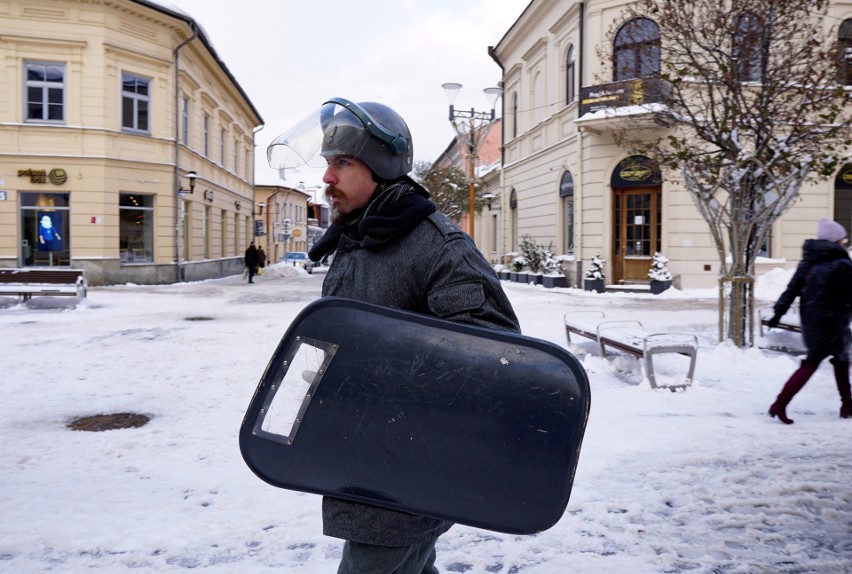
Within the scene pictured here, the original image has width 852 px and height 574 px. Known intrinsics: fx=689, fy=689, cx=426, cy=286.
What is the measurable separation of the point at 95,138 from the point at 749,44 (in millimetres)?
18622

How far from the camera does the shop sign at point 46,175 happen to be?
2022 centimetres

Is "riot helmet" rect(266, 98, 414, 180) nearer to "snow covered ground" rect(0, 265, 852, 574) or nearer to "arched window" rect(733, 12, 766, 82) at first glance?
"snow covered ground" rect(0, 265, 852, 574)

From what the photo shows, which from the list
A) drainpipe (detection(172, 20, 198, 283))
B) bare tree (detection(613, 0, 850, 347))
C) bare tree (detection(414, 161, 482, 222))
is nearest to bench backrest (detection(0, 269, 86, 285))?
drainpipe (detection(172, 20, 198, 283))

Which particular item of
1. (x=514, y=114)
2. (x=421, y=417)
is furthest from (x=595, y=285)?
(x=421, y=417)

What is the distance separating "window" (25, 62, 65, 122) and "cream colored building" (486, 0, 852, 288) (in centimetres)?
1525

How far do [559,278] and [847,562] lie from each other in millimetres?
18207

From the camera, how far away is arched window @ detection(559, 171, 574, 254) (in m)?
21.5

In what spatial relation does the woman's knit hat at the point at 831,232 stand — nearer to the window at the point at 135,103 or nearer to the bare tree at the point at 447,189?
the window at the point at 135,103

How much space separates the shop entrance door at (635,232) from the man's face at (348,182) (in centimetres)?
1868

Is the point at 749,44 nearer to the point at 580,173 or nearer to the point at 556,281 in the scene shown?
the point at 580,173

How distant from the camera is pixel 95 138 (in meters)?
20.7

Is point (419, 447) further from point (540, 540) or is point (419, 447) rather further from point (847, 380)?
point (847, 380)

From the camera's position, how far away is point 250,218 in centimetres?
3866

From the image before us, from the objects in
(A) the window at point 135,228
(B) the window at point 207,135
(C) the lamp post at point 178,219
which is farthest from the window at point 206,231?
(A) the window at point 135,228
